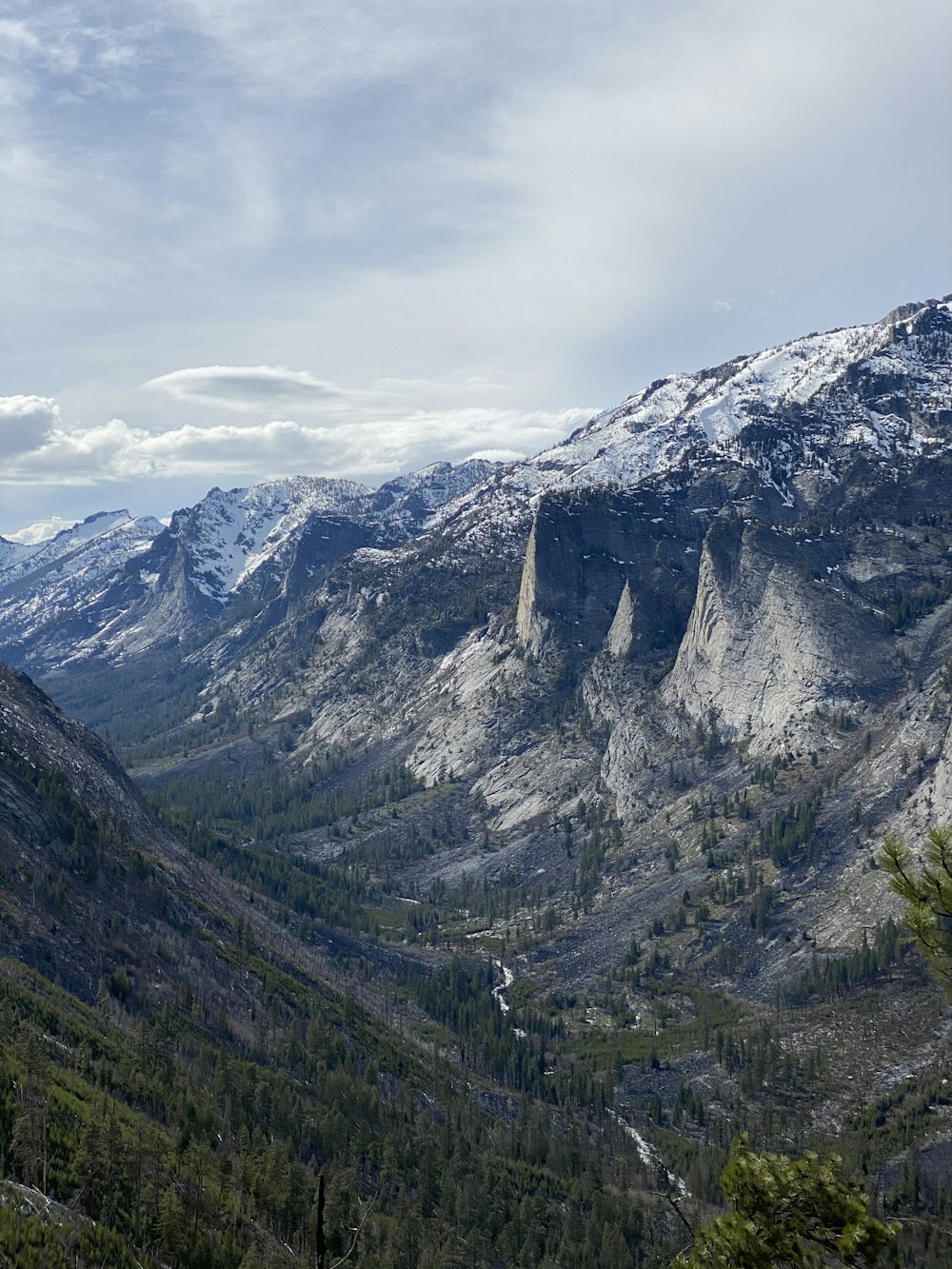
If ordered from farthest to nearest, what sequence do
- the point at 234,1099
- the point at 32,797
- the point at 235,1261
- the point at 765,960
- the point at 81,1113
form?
the point at 765,960
the point at 32,797
the point at 234,1099
the point at 81,1113
the point at 235,1261

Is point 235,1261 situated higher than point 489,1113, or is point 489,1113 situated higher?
point 235,1261

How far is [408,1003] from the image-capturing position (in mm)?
187750

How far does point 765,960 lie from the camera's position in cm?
18562

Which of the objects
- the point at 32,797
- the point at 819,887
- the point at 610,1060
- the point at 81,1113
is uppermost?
the point at 32,797

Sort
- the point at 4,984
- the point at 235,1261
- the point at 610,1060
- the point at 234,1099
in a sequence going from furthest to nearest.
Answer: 1. the point at 610,1060
2. the point at 234,1099
3. the point at 4,984
4. the point at 235,1261

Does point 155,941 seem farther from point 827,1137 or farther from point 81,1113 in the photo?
point 827,1137

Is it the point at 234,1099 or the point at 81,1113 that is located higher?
the point at 81,1113

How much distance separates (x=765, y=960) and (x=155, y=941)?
119 m

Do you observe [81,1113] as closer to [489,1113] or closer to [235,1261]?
[235,1261]

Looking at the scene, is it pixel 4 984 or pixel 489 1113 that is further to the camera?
pixel 489 1113

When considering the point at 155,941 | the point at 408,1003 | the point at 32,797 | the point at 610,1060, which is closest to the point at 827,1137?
the point at 610,1060

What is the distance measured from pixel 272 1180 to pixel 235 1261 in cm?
1887

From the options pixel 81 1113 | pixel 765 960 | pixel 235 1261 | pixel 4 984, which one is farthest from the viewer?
pixel 765 960

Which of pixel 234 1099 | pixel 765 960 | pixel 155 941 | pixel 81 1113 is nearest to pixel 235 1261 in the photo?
pixel 81 1113
